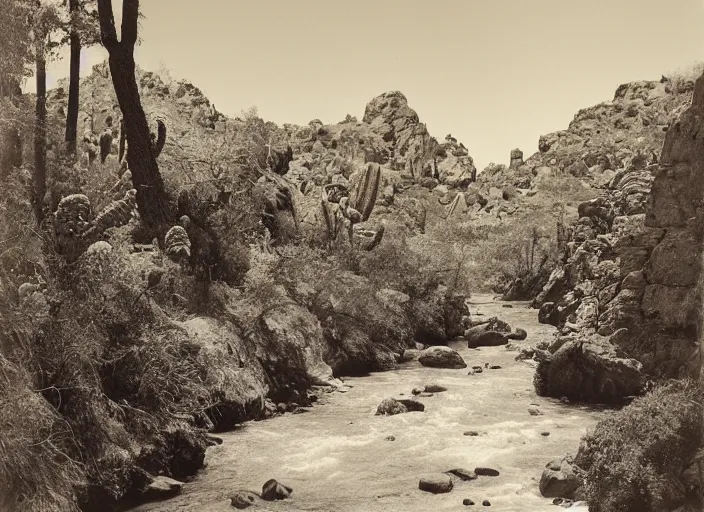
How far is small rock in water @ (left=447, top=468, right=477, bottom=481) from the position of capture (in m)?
12.9

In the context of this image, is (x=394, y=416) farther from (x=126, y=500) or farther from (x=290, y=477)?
(x=126, y=500)

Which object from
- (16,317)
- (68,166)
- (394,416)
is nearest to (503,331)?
(394,416)

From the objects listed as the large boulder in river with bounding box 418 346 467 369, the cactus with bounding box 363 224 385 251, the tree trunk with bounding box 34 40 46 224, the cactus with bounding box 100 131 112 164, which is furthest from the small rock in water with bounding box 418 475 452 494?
the cactus with bounding box 363 224 385 251

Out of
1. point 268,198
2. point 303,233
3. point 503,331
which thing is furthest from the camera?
point 503,331

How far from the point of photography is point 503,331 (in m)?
32.2

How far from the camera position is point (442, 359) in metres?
25.9

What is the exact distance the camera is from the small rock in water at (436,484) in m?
12.2

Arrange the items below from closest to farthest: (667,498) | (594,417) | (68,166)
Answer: (667,498) < (594,417) < (68,166)

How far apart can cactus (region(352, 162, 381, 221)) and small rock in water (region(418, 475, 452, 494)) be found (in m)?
24.5

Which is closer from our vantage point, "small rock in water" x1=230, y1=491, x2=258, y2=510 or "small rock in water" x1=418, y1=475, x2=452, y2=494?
"small rock in water" x1=230, y1=491, x2=258, y2=510

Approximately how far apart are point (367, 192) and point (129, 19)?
18.5 metres

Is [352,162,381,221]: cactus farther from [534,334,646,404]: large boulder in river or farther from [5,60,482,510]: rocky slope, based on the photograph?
[534,334,646,404]: large boulder in river

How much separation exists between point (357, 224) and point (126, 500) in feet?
80.8

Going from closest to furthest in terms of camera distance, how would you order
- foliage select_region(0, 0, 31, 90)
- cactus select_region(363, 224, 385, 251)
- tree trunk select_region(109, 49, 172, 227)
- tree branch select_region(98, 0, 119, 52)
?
1. foliage select_region(0, 0, 31, 90)
2. tree branch select_region(98, 0, 119, 52)
3. tree trunk select_region(109, 49, 172, 227)
4. cactus select_region(363, 224, 385, 251)
